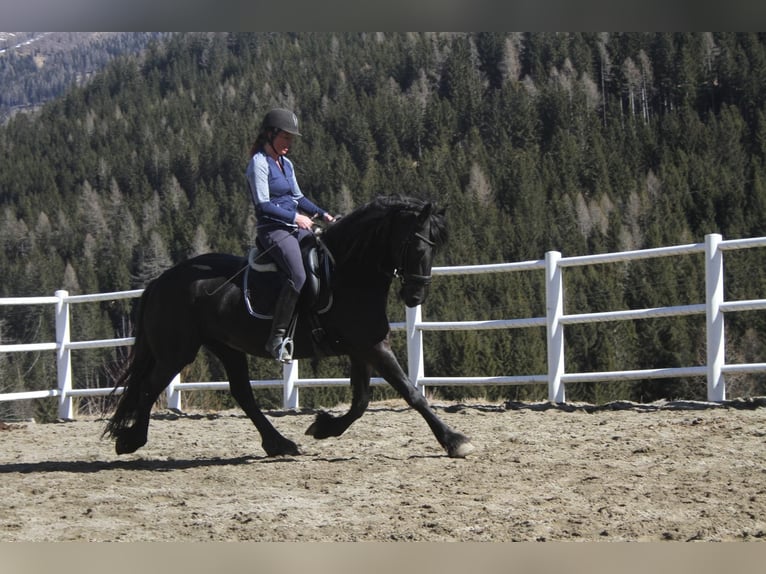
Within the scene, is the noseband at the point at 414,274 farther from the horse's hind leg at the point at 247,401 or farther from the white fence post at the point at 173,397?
the white fence post at the point at 173,397

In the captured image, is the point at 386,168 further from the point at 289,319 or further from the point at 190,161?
the point at 289,319

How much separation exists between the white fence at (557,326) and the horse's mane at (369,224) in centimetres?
266

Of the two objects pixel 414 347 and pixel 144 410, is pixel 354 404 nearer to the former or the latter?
pixel 144 410

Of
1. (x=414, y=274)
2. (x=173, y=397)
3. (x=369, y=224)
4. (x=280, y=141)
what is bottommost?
(x=173, y=397)

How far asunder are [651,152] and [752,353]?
5480 centimetres

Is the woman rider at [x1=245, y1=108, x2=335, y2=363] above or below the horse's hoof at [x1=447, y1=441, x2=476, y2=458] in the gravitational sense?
above

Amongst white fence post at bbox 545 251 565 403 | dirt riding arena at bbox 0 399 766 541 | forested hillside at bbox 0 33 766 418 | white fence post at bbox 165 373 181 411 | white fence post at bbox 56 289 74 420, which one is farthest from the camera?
forested hillside at bbox 0 33 766 418

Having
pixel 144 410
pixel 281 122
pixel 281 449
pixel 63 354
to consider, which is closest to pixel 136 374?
pixel 144 410

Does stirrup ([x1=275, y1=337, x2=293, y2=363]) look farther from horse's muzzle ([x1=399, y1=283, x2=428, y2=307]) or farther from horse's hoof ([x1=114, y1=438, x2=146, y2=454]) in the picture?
horse's hoof ([x1=114, y1=438, x2=146, y2=454])

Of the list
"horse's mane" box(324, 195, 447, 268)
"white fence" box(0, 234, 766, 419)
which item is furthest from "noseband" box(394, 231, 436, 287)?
"white fence" box(0, 234, 766, 419)

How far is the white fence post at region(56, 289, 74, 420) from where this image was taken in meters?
11.5

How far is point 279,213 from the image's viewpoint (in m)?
6.12

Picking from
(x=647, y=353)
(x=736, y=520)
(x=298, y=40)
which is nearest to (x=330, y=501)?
(x=736, y=520)

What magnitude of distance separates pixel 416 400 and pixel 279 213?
155 cm
